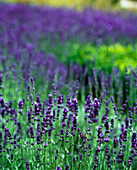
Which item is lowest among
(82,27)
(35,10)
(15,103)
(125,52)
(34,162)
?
(34,162)

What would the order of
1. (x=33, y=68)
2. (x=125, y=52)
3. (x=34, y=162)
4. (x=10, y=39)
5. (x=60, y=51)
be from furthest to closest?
(x=60, y=51), (x=10, y=39), (x=125, y=52), (x=33, y=68), (x=34, y=162)

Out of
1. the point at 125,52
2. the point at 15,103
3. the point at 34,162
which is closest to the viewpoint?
the point at 34,162

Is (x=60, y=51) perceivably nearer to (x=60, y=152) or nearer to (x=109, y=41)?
(x=109, y=41)

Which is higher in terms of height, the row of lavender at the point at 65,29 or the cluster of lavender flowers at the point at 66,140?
the row of lavender at the point at 65,29

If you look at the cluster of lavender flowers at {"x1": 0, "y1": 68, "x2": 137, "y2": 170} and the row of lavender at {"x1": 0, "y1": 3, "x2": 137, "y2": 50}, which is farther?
the row of lavender at {"x1": 0, "y1": 3, "x2": 137, "y2": 50}

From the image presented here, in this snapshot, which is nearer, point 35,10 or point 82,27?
point 82,27

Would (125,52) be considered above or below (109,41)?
below

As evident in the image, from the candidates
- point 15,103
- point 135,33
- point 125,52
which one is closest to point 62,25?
point 135,33

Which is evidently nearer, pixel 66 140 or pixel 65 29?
pixel 66 140

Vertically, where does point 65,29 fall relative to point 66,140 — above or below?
above

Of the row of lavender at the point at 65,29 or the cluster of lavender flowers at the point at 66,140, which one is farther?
the row of lavender at the point at 65,29

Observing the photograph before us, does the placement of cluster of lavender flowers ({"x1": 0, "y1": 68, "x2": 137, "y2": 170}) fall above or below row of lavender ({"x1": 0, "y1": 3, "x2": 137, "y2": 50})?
below
